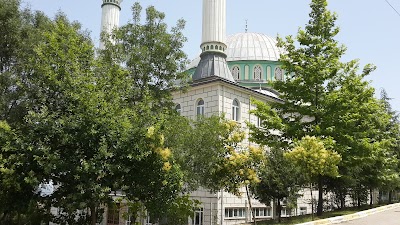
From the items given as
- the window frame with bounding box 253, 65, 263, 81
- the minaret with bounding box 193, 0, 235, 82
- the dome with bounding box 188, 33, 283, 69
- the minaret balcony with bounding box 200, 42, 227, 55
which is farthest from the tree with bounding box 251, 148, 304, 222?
the dome with bounding box 188, 33, 283, 69

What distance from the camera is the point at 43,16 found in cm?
1574

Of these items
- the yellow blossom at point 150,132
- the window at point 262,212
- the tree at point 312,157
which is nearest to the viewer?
the yellow blossom at point 150,132

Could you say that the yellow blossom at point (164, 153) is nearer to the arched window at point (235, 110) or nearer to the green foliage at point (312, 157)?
the green foliage at point (312, 157)

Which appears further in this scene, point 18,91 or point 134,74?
point 134,74

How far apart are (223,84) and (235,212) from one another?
7.56 meters

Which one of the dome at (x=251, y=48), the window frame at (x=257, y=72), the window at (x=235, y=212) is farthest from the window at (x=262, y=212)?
the dome at (x=251, y=48)

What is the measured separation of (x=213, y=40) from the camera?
2798 cm

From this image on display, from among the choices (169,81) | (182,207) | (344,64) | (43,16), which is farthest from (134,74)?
(344,64)

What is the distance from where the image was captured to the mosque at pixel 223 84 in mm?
22328

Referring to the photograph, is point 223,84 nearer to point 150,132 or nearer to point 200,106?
point 200,106

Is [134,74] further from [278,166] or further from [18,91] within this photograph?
[278,166]

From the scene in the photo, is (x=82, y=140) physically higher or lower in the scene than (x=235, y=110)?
lower

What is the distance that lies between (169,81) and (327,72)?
7.80 m

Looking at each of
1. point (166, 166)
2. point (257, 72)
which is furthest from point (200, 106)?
point (166, 166)
